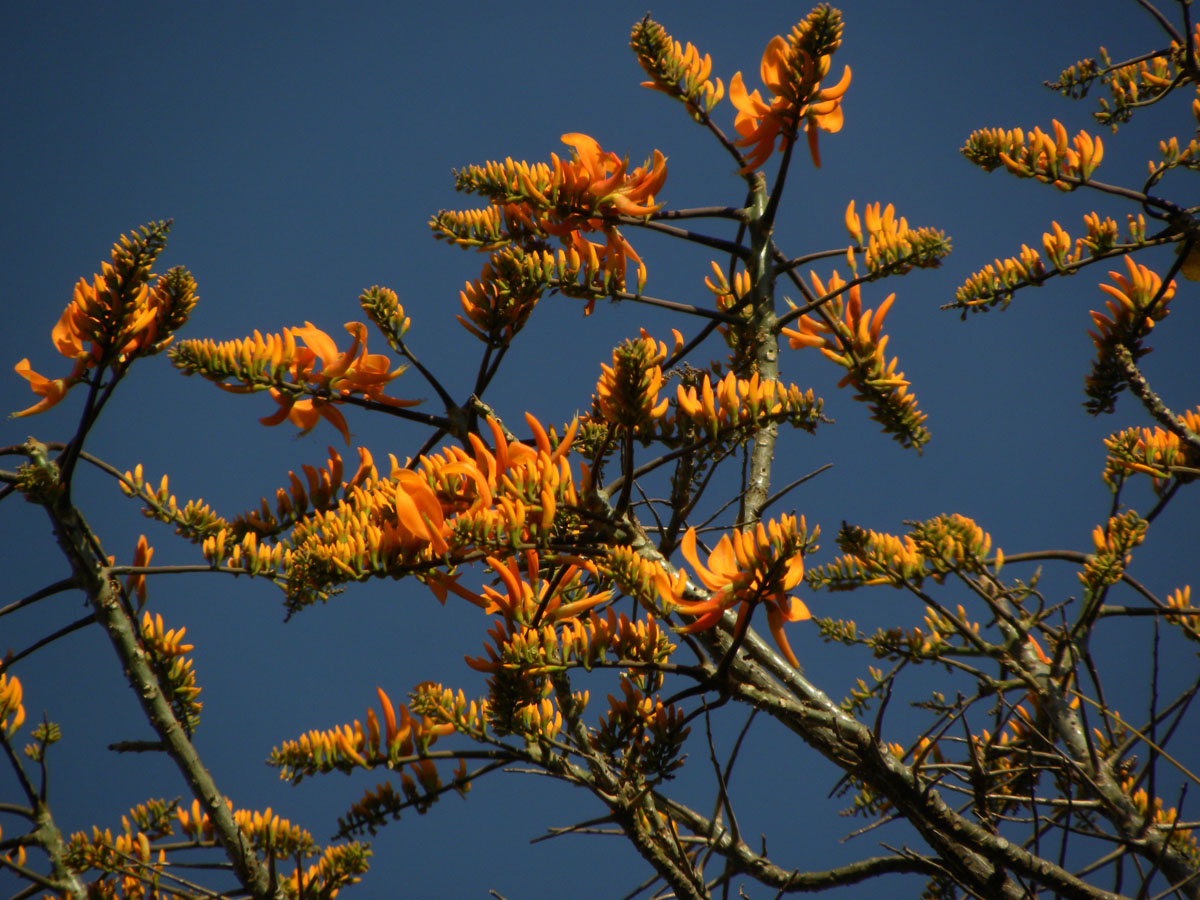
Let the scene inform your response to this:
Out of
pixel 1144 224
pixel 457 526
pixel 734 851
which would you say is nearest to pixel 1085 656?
pixel 734 851

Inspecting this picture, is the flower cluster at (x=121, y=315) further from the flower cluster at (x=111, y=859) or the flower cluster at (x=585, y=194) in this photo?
the flower cluster at (x=111, y=859)

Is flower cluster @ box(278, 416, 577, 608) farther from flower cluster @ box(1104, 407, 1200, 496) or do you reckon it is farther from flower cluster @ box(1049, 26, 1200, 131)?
flower cluster @ box(1049, 26, 1200, 131)

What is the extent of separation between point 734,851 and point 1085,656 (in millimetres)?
479

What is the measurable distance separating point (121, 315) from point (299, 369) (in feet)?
0.69

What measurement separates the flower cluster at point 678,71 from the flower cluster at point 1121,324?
599 mm

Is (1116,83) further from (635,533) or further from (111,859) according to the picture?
(111,859)

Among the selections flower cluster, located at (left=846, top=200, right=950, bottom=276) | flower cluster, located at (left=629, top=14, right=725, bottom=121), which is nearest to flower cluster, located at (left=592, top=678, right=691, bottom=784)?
flower cluster, located at (left=846, top=200, right=950, bottom=276)

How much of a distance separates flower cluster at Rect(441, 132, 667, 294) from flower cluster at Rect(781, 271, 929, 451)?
0.27 meters

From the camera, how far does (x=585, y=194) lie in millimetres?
1088

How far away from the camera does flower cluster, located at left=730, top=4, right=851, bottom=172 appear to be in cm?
92

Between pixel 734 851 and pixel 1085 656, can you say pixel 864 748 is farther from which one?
pixel 1085 656

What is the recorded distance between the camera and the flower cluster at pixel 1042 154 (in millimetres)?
1213

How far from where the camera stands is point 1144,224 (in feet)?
3.81

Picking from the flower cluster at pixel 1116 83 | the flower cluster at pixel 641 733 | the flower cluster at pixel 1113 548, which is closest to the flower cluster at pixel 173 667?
the flower cluster at pixel 641 733
